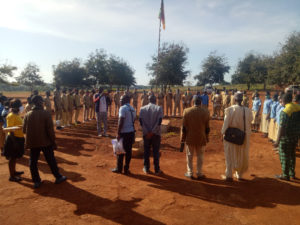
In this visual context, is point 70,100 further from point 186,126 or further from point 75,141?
point 186,126

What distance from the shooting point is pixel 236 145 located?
4746mm

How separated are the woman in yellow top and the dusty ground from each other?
40 centimetres

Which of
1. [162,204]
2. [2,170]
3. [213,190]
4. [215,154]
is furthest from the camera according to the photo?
[215,154]

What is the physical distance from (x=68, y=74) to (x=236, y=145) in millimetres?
35283

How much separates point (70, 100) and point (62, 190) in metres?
7.84

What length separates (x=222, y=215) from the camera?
3.50 meters

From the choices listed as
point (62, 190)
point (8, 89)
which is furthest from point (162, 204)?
point (8, 89)

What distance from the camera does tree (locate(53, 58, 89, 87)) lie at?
35.0 metres

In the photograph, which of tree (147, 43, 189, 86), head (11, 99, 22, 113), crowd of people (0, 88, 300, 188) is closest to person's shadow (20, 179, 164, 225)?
crowd of people (0, 88, 300, 188)

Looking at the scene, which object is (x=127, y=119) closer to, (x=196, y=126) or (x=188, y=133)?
(x=188, y=133)

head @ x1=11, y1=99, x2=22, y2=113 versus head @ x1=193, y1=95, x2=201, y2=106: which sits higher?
head @ x1=193, y1=95, x2=201, y2=106

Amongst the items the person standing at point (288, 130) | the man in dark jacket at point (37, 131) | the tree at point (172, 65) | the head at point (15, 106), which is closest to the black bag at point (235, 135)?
the person standing at point (288, 130)

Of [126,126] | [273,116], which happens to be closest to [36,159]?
[126,126]

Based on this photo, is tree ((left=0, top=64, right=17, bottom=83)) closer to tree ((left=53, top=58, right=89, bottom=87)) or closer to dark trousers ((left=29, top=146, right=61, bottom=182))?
tree ((left=53, top=58, right=89, bottom=87))
